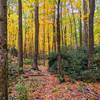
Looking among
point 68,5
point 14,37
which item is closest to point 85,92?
point 68,5

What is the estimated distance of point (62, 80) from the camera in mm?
13625

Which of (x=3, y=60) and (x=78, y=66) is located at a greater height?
(x=3, y=60)

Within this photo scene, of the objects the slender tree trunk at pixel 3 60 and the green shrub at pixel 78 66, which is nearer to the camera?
the slender tree trunk at pixel 3 60

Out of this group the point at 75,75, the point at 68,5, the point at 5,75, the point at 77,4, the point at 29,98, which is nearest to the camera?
the point at 5,75

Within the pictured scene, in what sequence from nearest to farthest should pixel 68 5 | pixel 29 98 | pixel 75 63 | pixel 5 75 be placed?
pixel 5 75
pixel 29 98
pixel 75 63
pixel 68 5

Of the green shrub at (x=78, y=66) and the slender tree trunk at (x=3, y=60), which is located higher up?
the slender tree trunk at (x=3, y=60)

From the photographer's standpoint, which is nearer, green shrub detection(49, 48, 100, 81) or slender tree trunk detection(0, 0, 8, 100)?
slender tree trunk detection(0, 0, 8, 100)

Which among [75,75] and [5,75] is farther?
[75,75]

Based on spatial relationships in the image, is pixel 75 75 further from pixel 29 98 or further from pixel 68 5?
pixel 68 5

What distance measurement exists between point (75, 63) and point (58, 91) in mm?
5053

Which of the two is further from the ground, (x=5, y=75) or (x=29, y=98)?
(x=5, y=75)

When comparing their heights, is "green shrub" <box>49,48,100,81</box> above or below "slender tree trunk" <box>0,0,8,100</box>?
below

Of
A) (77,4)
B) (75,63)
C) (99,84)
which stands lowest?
(99,84)

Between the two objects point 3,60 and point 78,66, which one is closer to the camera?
point 3,60
